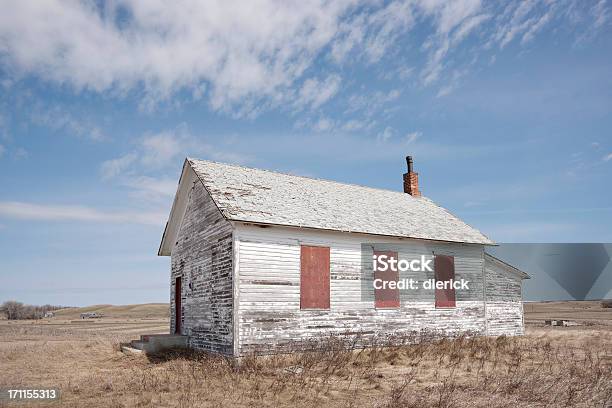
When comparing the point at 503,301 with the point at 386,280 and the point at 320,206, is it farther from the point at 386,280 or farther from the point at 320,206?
the point at 320,206

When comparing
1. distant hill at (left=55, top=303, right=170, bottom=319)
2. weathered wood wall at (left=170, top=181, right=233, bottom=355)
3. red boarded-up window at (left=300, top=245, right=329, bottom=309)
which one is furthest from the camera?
distant hill at (left=55, top=303, right=170, bottom=319)

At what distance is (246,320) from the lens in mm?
14164

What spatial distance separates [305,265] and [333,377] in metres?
3.81

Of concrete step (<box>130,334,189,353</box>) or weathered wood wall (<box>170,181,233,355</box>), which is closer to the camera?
weathered wood wall (<box>170,181,233,355</box>)

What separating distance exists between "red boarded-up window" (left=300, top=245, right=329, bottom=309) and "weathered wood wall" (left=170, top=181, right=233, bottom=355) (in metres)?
2.26

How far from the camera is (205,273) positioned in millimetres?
16422

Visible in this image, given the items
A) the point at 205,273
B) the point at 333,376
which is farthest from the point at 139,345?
the point at 333,376

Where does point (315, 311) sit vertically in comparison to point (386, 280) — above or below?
below

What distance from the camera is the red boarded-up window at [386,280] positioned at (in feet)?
55.7

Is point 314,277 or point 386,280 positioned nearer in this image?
point 314,277

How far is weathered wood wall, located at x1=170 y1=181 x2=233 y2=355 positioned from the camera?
1467 cm

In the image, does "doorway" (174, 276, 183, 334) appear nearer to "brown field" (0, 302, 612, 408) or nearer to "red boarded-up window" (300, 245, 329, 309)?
"brown field" (0, 302, 612, 408)

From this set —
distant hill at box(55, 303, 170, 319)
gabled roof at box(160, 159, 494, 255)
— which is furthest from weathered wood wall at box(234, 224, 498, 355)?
distant hill at box(55, 303, 170, 319)

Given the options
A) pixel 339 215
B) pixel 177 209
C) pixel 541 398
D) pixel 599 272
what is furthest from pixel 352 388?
pixel 599 272
